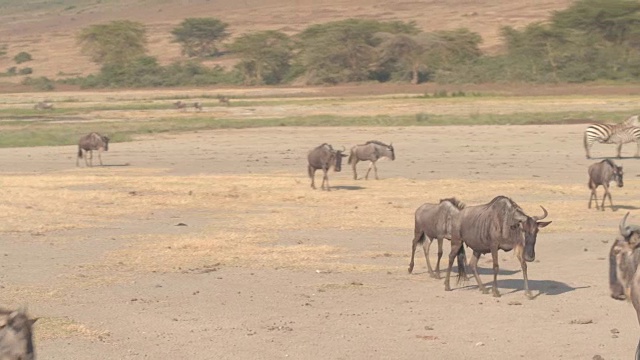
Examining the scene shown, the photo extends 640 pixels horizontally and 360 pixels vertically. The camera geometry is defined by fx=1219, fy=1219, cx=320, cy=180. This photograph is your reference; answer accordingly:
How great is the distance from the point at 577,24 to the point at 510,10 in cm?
4386

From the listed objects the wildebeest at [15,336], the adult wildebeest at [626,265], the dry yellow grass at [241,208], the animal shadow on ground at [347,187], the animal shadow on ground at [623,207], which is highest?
the wildebeest at [15,336]

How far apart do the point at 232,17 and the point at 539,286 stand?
134m

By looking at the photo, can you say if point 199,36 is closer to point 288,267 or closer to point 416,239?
point 288,267

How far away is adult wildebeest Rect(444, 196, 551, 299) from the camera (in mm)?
13789

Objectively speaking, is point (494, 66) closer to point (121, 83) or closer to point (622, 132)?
point (121, 83)

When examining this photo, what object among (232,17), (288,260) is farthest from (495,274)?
(232,17)

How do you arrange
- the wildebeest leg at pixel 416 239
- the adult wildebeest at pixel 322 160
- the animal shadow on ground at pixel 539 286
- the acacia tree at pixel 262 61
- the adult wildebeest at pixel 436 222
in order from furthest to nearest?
the acacia tree at pixel 262 61 < the adult wildebeest at pixel 322 160 < the wildebeest leg at pixel 416 239 < the adult wildebeest at pixel 436 222 < the animal shadow on ground at pixel 539 286

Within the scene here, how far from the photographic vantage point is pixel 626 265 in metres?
8.85

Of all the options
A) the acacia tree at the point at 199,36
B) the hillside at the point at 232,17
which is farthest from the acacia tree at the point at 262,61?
the acacia tree at the point at 199,36

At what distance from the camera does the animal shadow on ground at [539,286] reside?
14.2 metres

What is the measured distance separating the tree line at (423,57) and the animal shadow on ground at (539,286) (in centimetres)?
5920

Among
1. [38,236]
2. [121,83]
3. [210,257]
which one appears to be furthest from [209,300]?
[121,83]

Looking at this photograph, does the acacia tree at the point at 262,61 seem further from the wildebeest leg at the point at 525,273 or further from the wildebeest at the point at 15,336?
the wildebeest at the point at 15,336

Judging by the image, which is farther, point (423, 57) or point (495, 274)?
point (423, 57)
